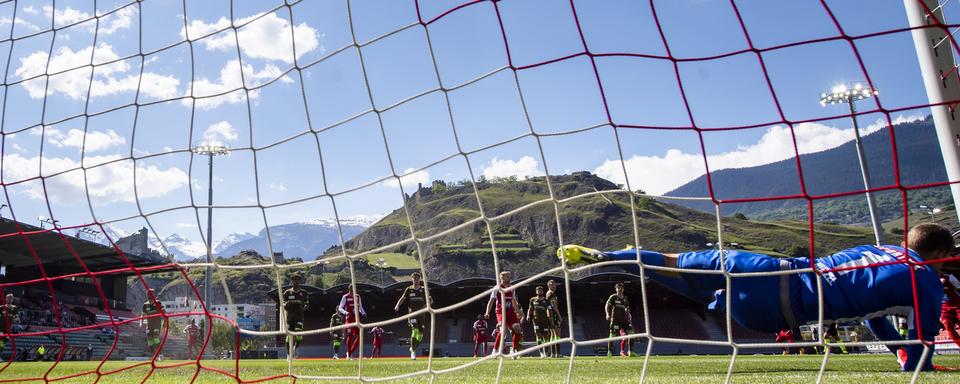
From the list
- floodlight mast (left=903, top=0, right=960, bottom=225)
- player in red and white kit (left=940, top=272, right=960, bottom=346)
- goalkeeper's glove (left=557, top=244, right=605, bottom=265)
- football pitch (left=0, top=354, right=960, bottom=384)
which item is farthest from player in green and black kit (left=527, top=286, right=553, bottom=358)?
floodlight mast (left=903, top=0, right=960, bottom=225)

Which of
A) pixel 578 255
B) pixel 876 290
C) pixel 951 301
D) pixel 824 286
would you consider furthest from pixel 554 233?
pixel 876 290

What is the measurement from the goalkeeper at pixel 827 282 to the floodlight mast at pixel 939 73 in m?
0.46

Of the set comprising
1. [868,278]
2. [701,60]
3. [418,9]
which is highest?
[418,9]

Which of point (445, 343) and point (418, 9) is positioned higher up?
point (418, 9)

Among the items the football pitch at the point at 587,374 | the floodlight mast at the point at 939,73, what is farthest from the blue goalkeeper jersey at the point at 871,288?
the floodlight mast at the point at 939,73

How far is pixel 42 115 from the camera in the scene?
459 cm

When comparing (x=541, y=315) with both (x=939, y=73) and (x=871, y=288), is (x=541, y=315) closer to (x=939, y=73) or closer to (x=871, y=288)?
(x=871, y=288)

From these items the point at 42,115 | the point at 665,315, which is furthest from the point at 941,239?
the point at 665,315

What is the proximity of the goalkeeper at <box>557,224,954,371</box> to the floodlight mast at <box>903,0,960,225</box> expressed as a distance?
46 centimetres

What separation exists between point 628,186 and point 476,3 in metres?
1.32

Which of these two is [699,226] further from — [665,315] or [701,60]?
[701,60]

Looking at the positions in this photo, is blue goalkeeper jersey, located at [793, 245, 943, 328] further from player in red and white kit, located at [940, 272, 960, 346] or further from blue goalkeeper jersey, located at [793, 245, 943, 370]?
player in red and white kit, located at [940, 272, 960, 346]

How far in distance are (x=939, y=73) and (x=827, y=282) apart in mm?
1313

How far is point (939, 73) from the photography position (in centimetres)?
377
